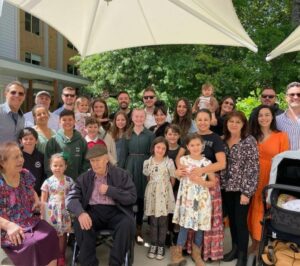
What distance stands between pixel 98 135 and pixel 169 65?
7.13m

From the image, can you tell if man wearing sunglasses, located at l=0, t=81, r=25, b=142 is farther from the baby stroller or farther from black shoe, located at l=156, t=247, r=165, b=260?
the baby stroller

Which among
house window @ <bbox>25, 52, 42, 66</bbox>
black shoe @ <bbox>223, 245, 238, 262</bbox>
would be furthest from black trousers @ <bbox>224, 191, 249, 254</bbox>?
house window @ <bbox>25, 52, 42, 66</bbox>

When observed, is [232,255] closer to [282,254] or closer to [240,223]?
[240,223]

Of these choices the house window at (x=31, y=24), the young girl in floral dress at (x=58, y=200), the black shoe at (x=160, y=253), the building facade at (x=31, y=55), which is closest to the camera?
the young girl in floral dress at (x=58, y=200)

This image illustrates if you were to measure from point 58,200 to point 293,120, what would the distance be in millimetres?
2947

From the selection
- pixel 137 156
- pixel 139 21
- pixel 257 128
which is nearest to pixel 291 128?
pixel 257 128

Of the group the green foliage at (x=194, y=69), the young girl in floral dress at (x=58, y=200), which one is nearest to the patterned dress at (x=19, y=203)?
the young girl in floral dress at (x=58, y=200)

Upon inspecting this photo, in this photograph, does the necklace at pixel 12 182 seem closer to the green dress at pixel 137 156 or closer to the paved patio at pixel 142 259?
the paved patio at pixel 142 259

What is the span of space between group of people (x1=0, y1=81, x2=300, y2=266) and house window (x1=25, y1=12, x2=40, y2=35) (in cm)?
1774

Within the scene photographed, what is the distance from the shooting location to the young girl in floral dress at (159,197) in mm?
4305

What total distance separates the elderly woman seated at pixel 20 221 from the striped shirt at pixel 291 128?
2.91 meters

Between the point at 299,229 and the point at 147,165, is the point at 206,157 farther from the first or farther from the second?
the point at 299,229

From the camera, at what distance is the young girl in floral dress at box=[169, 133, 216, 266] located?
3945 millimetres

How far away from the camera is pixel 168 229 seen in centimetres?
463
